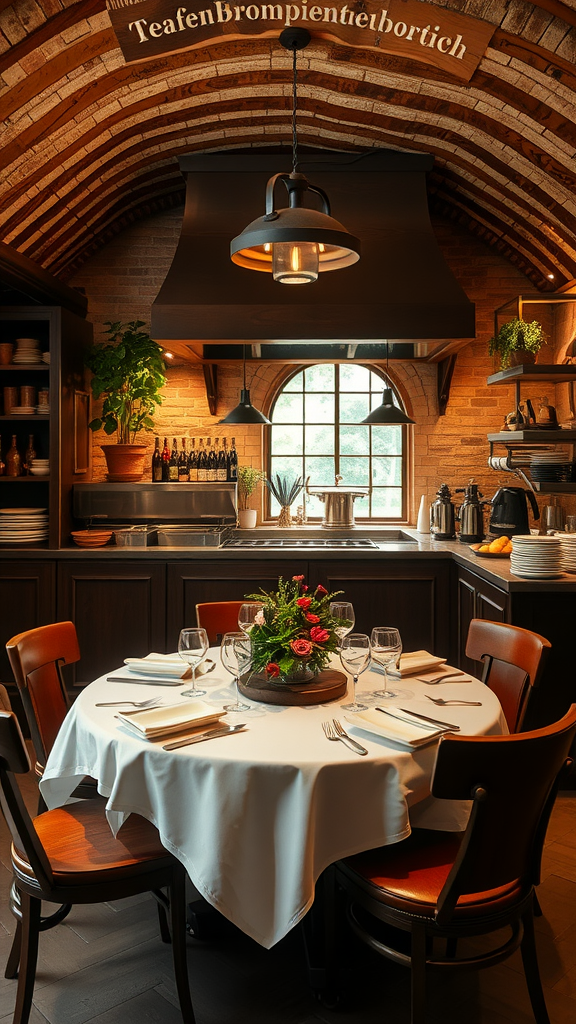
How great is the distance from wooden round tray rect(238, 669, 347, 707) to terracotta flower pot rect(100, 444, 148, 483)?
3496 mm

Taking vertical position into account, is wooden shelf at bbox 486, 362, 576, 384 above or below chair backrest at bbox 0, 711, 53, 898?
above

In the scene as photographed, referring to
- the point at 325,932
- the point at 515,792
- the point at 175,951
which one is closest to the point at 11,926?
the point at 175,951

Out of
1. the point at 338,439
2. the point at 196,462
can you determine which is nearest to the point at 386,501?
the point at 338,439

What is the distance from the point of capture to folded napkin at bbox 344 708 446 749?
2.03 m

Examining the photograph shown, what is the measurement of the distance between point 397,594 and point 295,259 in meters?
2.83

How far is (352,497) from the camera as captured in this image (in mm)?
6137

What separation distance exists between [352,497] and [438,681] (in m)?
3.55

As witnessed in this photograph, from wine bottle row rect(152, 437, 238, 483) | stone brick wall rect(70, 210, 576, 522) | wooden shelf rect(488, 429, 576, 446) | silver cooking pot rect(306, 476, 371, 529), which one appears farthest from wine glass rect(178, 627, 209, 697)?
stone brick wall rect(70, 210, 576, 522)

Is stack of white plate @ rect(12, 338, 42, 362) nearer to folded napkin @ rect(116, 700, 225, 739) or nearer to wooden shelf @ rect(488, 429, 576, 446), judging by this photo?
wooden shelf @ rect(488, 429, 576, 446)

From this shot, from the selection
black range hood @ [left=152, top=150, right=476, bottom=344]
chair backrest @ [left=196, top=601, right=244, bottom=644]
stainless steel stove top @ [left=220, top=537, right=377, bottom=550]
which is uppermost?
black range hood @ [left=152, top=150, right=476, bottom=344]

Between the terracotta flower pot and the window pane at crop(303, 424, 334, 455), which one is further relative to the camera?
the window pane at crop(303, 424, 334, 455)

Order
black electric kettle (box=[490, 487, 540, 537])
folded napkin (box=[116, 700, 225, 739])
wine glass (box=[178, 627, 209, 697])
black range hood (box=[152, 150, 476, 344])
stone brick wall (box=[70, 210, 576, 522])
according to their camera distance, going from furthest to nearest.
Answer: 1. stone brick wall (box=[70, 210, 576, 522])
2. black electric kettle (box=[490, 487, 540, 537])
3. black range hood (box=[152, 150, 476, 344])
4. wine glass (box=[178, 627, 209, 697])
5. folded napkin (box=[116, 700, 225, 739])

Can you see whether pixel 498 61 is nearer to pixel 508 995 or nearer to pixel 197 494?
pixel 197 494

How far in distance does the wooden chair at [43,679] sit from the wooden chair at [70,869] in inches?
19.3
